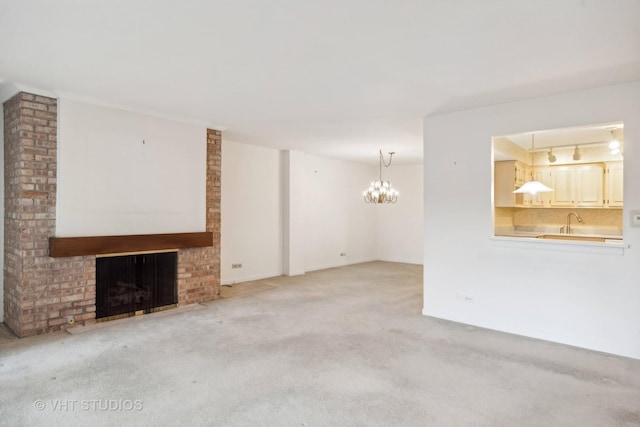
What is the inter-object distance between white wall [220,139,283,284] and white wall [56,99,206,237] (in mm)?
1278

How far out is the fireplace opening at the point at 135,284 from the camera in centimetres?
455

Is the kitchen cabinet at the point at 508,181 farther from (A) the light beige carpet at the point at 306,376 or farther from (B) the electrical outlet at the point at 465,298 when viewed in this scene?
(A) the light beige carpet at the point at 306,376

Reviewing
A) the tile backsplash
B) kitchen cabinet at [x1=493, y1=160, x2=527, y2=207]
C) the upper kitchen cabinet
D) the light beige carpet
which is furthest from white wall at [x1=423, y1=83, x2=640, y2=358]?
the tile backsplash

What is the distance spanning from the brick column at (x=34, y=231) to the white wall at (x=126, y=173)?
14 cm

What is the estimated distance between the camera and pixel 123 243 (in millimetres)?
4586

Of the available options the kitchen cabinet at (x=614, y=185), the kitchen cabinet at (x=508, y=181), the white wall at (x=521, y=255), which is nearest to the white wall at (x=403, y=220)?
the kitchen cabinet at (x=508, y=181)

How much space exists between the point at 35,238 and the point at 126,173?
Result: 1225 millimetres

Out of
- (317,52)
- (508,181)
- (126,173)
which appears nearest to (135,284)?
(126,173)

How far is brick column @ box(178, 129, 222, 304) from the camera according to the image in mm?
5297

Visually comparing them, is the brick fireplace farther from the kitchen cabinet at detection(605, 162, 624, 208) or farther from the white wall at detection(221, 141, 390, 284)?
the kitchen cabinet at detection(605, 162, 624, 208)

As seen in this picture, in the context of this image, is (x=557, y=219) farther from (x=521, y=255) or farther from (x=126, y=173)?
(x=126, y=173)

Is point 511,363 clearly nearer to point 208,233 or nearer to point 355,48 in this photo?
point 355,48

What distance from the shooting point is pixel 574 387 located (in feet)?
9.59

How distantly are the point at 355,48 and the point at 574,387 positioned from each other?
10.6ft
